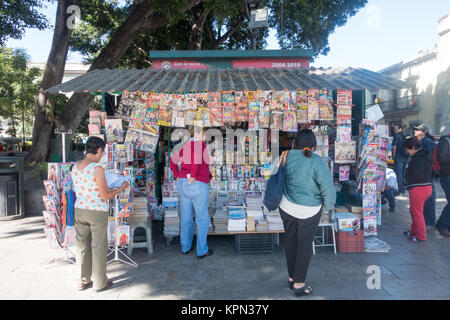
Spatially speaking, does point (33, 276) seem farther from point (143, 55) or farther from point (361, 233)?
point (143, 55)

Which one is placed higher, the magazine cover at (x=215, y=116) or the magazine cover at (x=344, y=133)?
the magazine cover at (x=215, y=116)

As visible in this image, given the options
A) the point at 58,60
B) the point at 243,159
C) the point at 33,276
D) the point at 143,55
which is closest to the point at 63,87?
the point at 33,276

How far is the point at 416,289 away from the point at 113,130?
440cm

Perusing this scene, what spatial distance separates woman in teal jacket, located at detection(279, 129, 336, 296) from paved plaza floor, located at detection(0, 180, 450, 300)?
47cm

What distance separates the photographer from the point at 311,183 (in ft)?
10.3

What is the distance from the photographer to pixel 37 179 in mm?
7875

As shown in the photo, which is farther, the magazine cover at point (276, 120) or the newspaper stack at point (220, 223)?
the magazine cover at point (276, 120)

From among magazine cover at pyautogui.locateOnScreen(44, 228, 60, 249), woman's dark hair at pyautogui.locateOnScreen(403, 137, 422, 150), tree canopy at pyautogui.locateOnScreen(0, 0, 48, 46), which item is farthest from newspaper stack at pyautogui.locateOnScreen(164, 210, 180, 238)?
tree canopy at pyautogui.locateOnScreen(0, 0, 48, 46)

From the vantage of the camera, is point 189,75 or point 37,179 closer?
point 189,75

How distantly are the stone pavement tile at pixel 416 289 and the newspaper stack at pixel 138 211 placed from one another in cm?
327

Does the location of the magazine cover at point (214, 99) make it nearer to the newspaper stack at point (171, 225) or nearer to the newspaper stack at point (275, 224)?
the newspaper stack at point (171, 225)

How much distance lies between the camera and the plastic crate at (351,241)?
461 cm

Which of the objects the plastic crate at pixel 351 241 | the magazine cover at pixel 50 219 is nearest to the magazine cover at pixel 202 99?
the magazine cover at pixel 50 219
